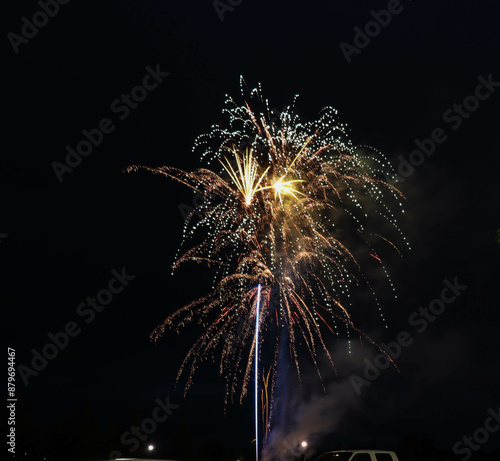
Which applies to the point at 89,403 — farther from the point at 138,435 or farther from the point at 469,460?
the point at 469,460

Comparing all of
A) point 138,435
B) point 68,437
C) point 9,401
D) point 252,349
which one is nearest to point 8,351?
point 252,349

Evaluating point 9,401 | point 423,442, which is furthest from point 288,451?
point 423,442

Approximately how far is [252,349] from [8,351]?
993 cm

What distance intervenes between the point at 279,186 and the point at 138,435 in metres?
44.7

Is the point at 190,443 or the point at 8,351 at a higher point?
the point at 8,351

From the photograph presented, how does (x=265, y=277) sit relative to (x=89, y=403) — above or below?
below

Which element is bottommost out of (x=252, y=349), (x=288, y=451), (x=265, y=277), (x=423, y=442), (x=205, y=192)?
(x=423, y=442)

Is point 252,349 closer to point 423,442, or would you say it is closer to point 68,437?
point 68,437

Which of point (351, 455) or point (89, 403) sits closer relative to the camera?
point (351, 455)

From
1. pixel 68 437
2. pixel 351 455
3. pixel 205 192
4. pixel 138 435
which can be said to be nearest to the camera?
pixel 351 455

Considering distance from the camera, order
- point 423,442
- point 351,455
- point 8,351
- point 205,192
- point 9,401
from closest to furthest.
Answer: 1. point 351,455
2. point 205,192
3. point 8,351
4. point 9,401
5. point 423,442

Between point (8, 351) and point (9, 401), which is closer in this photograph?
point (8, 351)

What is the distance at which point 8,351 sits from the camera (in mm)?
23156

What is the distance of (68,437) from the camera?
174 ft
